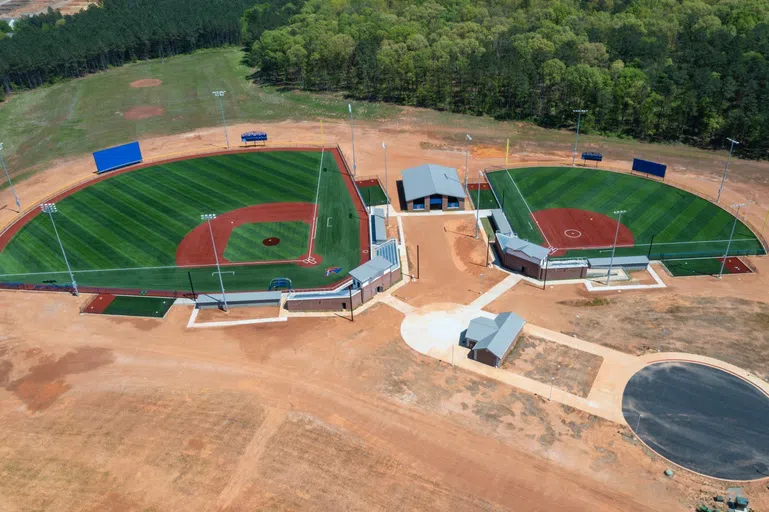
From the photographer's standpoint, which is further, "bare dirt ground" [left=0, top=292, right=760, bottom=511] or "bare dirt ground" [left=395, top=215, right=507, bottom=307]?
"bare dirt ground" [left=395, top=215, right=507, bottom=307]

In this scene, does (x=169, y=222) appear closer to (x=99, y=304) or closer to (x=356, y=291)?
(x=99, y=304)

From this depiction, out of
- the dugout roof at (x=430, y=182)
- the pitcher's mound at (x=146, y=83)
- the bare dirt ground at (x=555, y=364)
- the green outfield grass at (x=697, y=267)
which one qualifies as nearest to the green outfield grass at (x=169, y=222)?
the dugout roof at (x=430, y=182)

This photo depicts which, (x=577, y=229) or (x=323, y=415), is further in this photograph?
(x=577, y=229)

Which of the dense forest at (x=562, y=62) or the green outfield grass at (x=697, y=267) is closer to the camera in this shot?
the green outfield grass at (x=697, y=267)

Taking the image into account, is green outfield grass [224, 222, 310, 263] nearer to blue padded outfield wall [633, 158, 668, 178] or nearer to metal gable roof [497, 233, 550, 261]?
metal gable roof [497, 233, 550, 261]

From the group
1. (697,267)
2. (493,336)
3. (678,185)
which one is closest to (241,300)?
(493,336)

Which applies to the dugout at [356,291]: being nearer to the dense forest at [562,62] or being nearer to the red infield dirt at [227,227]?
the red infield dirt at [227,227]

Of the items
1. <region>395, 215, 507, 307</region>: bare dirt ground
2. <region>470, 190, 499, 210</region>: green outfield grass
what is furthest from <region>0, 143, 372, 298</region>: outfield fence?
<region>470, 190, 499, 210</region>: green outfield grass
